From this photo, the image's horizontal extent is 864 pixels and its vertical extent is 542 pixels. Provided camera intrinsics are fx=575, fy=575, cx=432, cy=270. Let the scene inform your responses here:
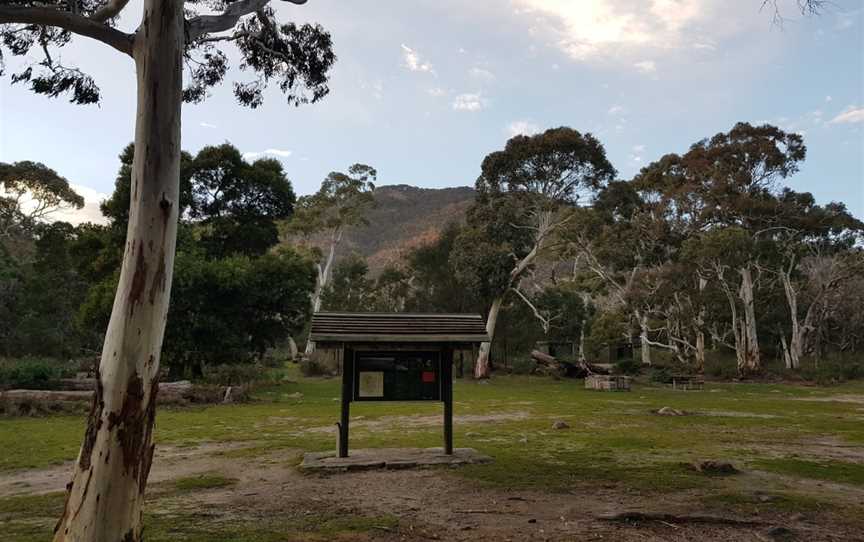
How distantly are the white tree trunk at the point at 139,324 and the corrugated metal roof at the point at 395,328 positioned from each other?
11.6ft

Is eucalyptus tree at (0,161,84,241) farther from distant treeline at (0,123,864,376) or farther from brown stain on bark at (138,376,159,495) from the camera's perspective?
brown stain on bark at (138,376,159,495)

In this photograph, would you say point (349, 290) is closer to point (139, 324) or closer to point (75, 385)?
point (75, 385)

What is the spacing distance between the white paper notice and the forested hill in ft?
238

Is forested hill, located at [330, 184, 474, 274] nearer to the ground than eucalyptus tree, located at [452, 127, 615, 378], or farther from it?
farther from it

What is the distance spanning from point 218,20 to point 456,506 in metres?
6.35

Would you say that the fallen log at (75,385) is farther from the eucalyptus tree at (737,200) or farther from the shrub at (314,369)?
the eucalyptus tree at (737,200)

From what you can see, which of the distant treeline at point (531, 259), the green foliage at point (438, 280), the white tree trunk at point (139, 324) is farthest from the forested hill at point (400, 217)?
the white tree trunk at point (139, 324)

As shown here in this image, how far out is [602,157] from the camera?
32.4 meters

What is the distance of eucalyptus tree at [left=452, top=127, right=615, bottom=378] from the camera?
31.1 metres

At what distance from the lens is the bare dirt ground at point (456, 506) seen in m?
5.27

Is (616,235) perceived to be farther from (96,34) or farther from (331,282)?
(96,34)

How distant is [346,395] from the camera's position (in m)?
8.74

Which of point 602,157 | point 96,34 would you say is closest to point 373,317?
point 96,34

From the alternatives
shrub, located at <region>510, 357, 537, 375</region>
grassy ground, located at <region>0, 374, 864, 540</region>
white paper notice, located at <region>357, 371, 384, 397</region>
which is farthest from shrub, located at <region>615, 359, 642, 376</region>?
white paper notice, located at <region>357, 371, 384, 397</region>
